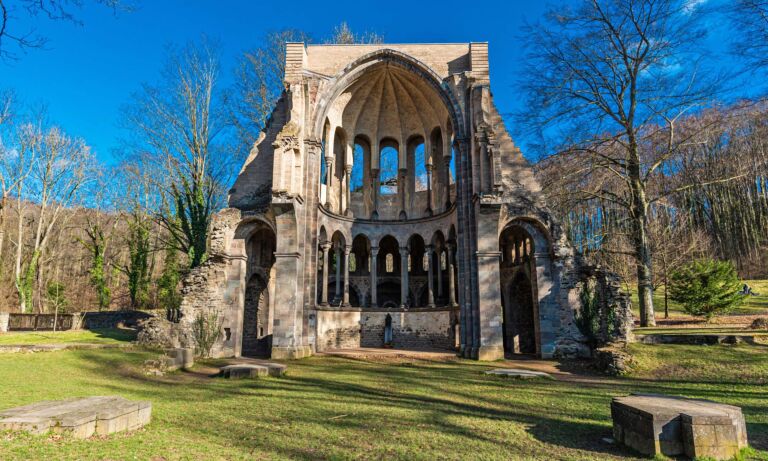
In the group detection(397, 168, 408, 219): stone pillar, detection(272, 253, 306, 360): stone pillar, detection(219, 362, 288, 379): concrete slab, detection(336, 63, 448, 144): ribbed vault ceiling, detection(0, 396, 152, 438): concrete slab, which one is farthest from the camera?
detection(397, 168, 408, 219): stone pillar

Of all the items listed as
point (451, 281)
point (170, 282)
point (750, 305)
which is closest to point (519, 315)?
point (451, 281)

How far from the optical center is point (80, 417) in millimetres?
5340

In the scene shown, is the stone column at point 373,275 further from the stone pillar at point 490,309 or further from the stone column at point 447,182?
the stone pillar at point 490,309

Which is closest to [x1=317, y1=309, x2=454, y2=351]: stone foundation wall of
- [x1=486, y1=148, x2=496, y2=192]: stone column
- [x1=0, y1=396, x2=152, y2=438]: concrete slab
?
[x1=486, y1=148, x2=496, y2=192]: stone column

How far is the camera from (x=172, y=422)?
6508mm

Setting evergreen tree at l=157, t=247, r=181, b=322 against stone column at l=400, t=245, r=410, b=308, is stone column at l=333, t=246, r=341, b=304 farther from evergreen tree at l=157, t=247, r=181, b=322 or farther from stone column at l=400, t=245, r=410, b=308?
evergreen tree at l=157, t=247, r=181, b=322

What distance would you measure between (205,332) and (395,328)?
9.13 metres

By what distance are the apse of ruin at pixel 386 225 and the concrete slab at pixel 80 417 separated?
10.9 m

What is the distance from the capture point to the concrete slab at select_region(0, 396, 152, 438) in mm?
5180

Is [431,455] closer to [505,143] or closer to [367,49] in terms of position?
[505,143]

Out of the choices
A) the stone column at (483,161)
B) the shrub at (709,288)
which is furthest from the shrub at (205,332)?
the shrub at (709,288)

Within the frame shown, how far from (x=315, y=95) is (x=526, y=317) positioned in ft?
48.1

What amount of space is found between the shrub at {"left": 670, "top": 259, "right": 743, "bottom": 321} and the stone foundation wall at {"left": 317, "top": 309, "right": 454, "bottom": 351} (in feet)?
41.2

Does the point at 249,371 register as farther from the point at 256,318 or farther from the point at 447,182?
the point at 447,182
